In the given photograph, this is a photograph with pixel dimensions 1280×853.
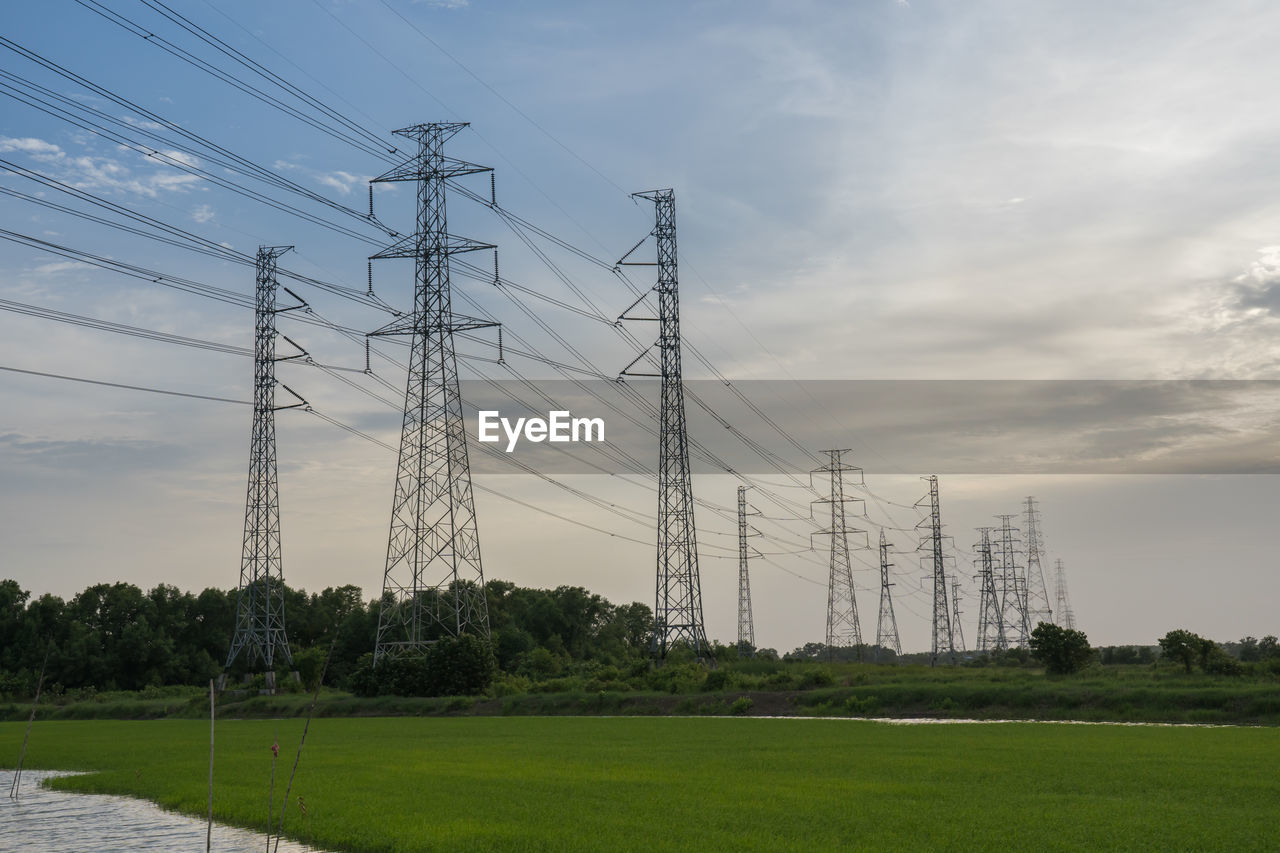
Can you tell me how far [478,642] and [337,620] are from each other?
61.4 meters

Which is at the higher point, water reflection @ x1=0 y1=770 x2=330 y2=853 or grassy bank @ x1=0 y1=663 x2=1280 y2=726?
water reflection @ x1=0 y1=770 x2=330 y2=853

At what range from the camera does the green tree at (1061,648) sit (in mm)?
63344

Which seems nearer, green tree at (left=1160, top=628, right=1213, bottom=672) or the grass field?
the grass field

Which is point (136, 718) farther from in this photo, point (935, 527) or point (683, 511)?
point (935, 527)

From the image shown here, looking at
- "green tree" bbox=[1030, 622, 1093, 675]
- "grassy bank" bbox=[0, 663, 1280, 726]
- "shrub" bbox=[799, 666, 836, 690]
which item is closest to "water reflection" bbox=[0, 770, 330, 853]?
"grassy bank" bbox=[0, 663, 1280, 726]

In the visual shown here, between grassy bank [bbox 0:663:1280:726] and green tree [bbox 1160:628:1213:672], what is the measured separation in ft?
3.24

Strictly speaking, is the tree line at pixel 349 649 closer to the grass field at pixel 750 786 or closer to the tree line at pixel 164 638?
the tree line at pixel 164 638

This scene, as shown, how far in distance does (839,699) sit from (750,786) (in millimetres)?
32540

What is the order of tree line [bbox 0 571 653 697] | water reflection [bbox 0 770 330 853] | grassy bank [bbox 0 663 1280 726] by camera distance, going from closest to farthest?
1. water reflection [bbox 0 770 330 853]
2. grassy bank [bbox 0 663 1280 726]
3. tree line [bbox 0 571 653 697]

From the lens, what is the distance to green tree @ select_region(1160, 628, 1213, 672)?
5912 centimetres

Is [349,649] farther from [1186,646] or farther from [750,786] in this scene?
[750,786]

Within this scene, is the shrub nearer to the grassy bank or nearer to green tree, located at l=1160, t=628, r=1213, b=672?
the grassy bank

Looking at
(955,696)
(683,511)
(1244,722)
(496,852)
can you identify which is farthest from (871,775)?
(683,511)

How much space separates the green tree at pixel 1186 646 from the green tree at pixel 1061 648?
4.53m
